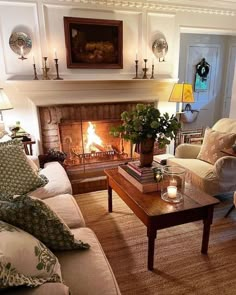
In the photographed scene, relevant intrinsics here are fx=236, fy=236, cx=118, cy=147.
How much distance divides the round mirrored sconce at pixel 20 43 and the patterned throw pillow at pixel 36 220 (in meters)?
2.40

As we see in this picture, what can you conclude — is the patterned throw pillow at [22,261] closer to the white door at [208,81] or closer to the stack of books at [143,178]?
the stack of books at [143,178]

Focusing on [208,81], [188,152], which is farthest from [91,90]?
[208,81]

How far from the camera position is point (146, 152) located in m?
2.10

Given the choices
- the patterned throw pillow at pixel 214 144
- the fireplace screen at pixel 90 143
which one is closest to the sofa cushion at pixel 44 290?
the patterned throw pillow at pixel 214 144

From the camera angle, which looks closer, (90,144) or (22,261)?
(22,261)

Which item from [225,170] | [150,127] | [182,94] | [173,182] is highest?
[182,94]

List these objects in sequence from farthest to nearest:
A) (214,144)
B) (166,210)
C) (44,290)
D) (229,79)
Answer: (229,79) < (214,144) < (166,210) < (44,290)

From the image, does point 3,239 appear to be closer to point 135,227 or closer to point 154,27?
point 135,227

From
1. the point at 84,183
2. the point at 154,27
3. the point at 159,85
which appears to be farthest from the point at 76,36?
the point at 84,183

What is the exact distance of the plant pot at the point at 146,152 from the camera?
6.77 feet

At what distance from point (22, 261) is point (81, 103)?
2690 mm

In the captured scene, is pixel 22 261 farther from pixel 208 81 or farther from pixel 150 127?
pixel 208 81

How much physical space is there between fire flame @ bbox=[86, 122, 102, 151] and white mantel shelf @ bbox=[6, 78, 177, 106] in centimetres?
46

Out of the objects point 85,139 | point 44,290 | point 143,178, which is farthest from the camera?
point 85,139
